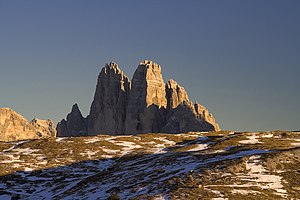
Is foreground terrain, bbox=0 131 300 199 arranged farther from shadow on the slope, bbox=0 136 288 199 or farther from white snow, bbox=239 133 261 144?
white snow, bbox=239 133 261 144

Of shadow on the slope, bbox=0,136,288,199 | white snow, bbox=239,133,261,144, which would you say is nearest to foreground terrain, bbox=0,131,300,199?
shadow on the slope, bbox=0,136,288,199

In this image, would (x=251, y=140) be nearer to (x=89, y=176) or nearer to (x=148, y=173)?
(x=89, y=176)

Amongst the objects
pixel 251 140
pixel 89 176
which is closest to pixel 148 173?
pixel 89 176

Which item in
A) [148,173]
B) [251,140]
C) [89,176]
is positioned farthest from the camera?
[251,140]

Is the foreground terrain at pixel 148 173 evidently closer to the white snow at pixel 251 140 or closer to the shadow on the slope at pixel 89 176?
the shadow on the slope at pixel 89 176

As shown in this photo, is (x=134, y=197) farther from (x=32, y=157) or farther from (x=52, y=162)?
(x=32, y=157)

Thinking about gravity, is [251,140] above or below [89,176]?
above

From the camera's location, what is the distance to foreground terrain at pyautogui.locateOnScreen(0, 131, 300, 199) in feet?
122

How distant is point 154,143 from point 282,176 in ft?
179

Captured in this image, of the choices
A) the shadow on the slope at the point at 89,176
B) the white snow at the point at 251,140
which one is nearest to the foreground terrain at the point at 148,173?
the shadow on the slope at the point at 89,176

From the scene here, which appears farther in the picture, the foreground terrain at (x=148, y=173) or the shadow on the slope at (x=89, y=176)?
the shadow on the slope at (x=89, y=176)

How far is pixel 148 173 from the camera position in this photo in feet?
161

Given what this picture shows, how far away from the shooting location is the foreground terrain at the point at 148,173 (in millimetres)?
37250

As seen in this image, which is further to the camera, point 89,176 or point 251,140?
point 251,140
